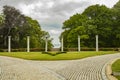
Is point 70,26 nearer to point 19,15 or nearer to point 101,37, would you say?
point 101,37

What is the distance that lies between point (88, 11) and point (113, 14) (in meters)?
6.28

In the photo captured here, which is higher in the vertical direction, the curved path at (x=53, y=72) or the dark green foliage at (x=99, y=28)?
the dark green foliage at (x=99, y=28)

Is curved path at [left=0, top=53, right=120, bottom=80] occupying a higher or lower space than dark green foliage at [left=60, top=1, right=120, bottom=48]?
lower

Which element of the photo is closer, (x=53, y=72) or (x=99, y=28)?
(x=53, y=72)

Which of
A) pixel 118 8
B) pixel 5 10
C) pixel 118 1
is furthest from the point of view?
pixel 118 1

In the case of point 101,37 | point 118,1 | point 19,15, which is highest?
point 118,1

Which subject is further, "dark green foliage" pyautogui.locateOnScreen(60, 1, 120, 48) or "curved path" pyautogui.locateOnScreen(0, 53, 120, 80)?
"dark green foliage" pyautogui.locateOnScreen(60, 1, 120, 48)

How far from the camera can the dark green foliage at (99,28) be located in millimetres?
61656

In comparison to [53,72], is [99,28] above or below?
above

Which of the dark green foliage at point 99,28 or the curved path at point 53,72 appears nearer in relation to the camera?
the curved path at point 53,72

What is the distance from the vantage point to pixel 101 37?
63.1 metres

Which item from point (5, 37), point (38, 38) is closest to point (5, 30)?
point (5, 37)

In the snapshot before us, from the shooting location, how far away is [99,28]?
6244 cm

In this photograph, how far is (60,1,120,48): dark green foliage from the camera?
6166cm
